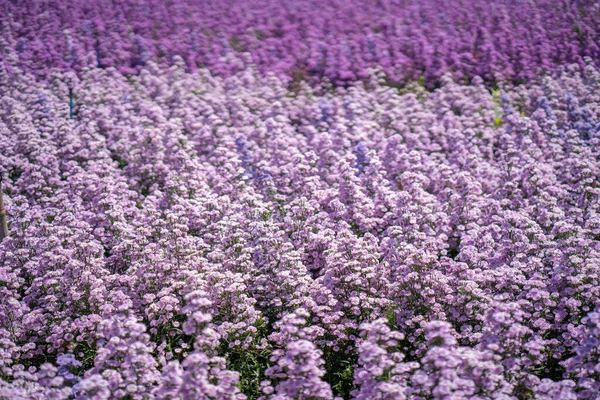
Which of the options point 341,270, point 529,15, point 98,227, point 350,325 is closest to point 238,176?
point 98,227

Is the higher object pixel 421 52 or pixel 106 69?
pixel 421 52

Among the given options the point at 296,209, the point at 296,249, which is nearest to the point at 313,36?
the point at 296,209

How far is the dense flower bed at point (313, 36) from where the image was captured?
49.9ft

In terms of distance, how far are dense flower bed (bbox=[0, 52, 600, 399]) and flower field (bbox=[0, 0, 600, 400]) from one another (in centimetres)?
4

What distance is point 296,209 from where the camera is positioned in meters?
9.05

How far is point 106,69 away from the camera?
1443 centimetres

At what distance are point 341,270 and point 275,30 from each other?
436 inches

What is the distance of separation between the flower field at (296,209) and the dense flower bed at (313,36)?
9 centimetres

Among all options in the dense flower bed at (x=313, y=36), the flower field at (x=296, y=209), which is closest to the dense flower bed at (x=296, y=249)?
Result: the flower field at (x=296, y=209)

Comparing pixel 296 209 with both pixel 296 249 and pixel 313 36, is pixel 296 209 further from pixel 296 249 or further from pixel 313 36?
pixel 313 36

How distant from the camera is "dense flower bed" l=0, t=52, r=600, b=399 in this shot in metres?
6.02

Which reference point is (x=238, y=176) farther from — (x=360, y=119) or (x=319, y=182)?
(x=360, y=119)

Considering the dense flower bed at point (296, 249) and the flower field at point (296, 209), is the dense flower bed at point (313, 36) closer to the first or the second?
the flower field at point (296, 209)

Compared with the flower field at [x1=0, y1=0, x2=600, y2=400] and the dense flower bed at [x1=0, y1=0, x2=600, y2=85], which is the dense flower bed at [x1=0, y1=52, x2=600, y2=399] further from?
the dense flower bed at [x1=0, y1=0, x2=600, y2=85]
